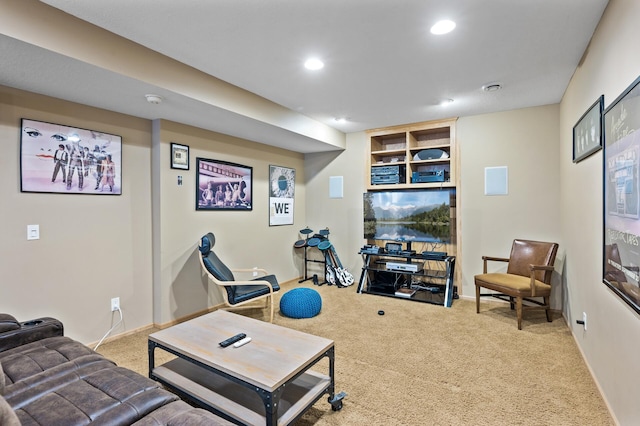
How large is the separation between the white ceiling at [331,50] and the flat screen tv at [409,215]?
4.48ft

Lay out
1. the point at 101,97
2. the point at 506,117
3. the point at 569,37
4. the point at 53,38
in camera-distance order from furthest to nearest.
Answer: the point at 506,117, the point at 101,97, the point at 569,37, the point at 53,38

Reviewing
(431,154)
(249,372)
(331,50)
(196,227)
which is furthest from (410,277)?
(249,372)

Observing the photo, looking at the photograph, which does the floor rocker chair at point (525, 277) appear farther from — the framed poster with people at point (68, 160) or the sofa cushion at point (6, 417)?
the framed poster with people at point (68, 160)

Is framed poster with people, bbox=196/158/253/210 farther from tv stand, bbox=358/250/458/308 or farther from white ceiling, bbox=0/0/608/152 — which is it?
tv stand, bbox=358/250/458/308

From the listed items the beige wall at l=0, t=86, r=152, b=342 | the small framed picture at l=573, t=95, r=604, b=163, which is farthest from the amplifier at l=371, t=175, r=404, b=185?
the beige wall at l=0, t=86, r=152, b=342

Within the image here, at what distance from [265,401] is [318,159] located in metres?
4.44

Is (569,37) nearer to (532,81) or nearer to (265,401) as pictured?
(532,81)

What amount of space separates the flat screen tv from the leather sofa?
371 centimetres

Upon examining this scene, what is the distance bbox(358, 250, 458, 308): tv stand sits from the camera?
430 centimetres

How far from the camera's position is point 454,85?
3.23 m

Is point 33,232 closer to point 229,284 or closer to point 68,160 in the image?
point 68,160

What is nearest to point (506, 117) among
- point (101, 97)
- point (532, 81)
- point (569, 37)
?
point (532, 81)

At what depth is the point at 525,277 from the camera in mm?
3719

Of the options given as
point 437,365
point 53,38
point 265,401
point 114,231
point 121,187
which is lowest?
point 437,365
